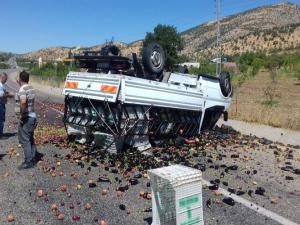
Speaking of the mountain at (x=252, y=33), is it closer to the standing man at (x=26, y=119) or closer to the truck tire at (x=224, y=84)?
the truck tire at (x=224, y=84)

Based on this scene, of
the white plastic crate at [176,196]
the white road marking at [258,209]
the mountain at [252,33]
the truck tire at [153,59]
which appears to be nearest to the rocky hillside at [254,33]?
the mountain at [252,33]

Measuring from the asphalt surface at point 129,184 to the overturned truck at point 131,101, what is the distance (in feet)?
1.50

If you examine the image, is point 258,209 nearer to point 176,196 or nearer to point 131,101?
point 176,196

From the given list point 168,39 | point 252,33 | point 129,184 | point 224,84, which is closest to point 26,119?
point 129,184

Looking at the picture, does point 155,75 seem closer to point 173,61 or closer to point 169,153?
point 169,153

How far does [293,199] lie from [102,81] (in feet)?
15.6

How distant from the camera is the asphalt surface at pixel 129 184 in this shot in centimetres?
631

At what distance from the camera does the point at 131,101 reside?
31.1 feet

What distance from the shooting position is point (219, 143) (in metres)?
11.9

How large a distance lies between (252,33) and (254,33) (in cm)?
179

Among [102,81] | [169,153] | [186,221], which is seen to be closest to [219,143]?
[169,153]

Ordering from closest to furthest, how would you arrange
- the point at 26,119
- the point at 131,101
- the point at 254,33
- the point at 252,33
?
the point at 26,119, the point at 131,101, the point at 254,33, the point at 252,33

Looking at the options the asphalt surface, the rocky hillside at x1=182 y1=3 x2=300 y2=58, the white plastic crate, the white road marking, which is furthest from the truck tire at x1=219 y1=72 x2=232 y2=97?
the rocky hillside at x1=182 y1=3 x2=300 y2=58

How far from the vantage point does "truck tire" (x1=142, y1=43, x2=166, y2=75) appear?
35.4ft
